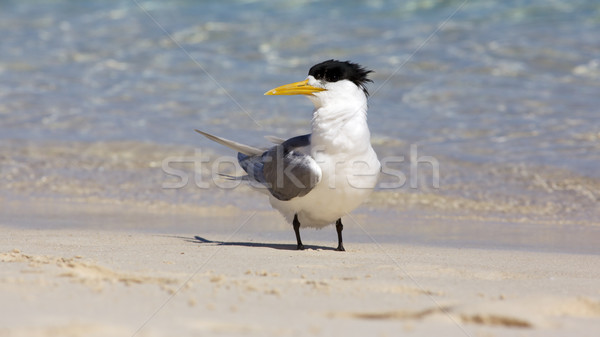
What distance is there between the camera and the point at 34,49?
37.0 ft

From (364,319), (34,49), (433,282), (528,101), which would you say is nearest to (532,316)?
(364,319)

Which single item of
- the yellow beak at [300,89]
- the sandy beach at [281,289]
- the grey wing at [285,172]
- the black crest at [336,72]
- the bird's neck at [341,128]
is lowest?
the sandy beach at [281,289]

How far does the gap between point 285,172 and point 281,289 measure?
1401mm

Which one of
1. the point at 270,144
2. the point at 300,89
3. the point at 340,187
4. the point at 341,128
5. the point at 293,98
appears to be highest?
the point at 300,89

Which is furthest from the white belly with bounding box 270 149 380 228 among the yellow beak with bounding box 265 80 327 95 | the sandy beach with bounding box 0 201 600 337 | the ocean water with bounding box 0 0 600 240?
the ocean water with bounding box 0 0 600 240

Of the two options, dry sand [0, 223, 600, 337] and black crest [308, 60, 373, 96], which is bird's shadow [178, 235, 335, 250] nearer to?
dry sand [0, 223, 600, 337]

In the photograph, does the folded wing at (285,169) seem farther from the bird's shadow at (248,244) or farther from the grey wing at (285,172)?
the bird's shadow at (248,244)

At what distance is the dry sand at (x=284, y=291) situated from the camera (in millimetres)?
2240

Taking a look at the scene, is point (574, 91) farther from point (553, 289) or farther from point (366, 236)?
point (553, 289)

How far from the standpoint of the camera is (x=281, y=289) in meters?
2.83

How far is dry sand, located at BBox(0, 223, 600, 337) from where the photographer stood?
88.2 inches

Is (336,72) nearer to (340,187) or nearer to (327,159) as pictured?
(327,159)

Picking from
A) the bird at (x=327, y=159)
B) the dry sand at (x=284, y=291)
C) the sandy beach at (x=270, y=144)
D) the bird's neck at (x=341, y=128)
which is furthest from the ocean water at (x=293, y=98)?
the dry sand at (x=284, y=291)

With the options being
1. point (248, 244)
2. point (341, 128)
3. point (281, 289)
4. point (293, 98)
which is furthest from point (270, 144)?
point (281, 289)
